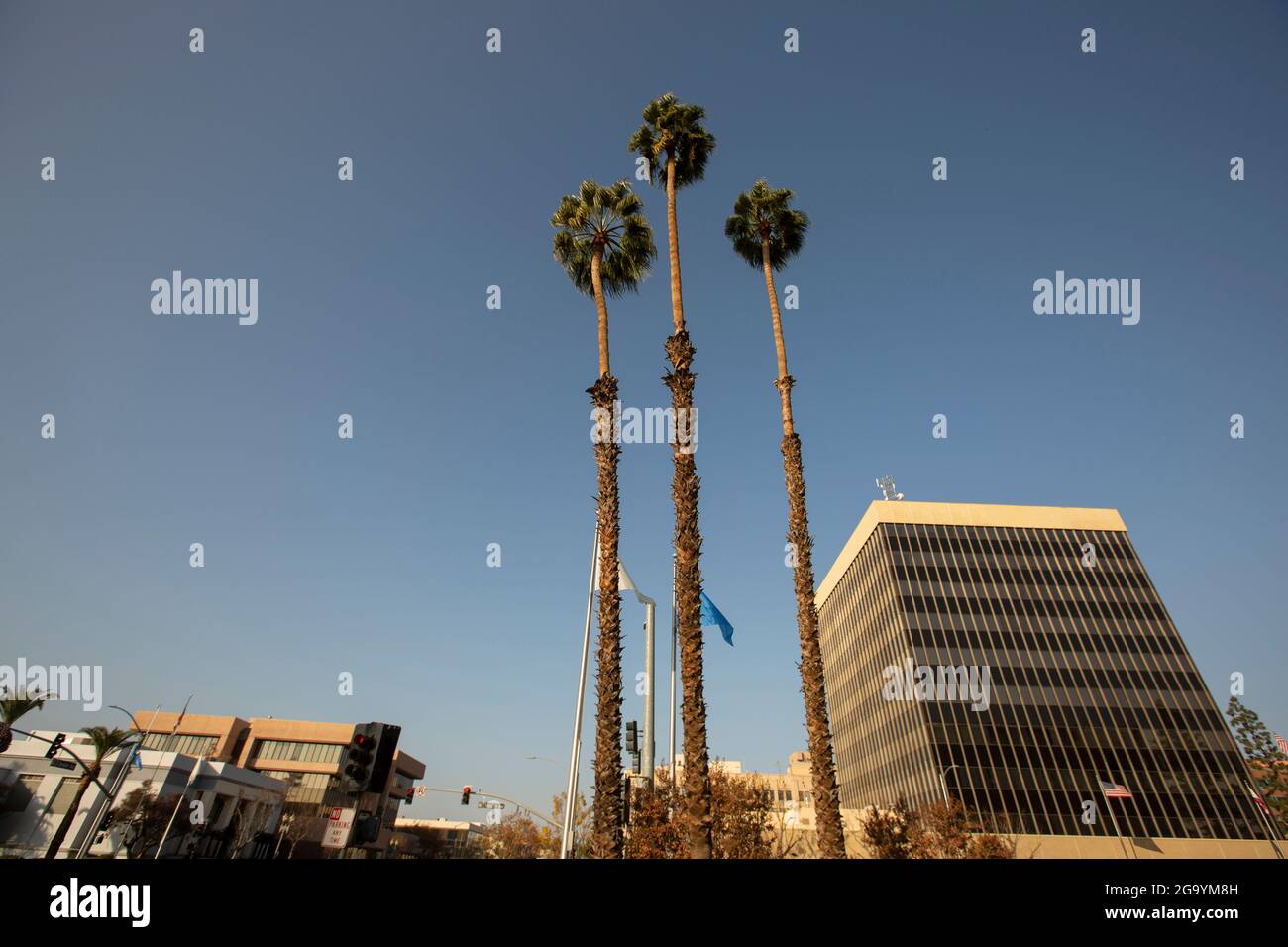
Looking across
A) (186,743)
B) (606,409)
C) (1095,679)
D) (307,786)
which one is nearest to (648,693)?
(606,409)

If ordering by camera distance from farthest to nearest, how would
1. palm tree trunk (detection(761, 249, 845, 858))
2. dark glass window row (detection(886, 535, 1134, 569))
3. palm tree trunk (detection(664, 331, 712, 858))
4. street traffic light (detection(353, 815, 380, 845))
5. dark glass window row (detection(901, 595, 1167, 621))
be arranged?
dark glass window row (detection(886, 535, 1134, 569)) < dark glass window row (detection(901, 595, 1167, 621)) < palm tree trunk (detection(761, 249, 845, 858)) < palm tree trunk (detection(664, 331, 712, 858)) < street traffic light (detection(353, 815, 380, 845))

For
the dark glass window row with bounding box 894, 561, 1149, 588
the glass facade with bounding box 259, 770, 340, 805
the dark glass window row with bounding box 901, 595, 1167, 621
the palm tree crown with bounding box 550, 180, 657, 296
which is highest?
the palm tree crown with bounding box 550, 180, 657, 296

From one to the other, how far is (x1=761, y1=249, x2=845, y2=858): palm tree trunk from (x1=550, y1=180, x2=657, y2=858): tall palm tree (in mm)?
5403

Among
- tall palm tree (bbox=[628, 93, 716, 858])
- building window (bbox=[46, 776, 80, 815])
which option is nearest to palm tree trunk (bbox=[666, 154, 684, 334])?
tall palm tree (bbox=[628, 93, 716, 858])

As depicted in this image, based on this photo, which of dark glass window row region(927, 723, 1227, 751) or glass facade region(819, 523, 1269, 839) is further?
dark glass window row region(927, 723, 1227, 751)

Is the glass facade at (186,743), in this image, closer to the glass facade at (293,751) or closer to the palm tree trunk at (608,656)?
the glass facade at (293,751)

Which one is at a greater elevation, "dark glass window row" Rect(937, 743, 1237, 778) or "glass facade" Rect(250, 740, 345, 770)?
"glass facade" Rect(250, 740, 345, 770)

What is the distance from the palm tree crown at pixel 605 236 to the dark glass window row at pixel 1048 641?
175 feet

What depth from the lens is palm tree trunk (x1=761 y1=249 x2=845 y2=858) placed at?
55.5ft

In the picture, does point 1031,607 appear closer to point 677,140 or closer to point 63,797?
point 677,140

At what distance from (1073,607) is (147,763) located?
88999 millimetres

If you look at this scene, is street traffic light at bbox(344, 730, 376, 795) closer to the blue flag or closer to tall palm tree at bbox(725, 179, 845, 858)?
tall palm tree at bbox(725, 179, 845, 858)

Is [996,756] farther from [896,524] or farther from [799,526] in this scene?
[799,526]
